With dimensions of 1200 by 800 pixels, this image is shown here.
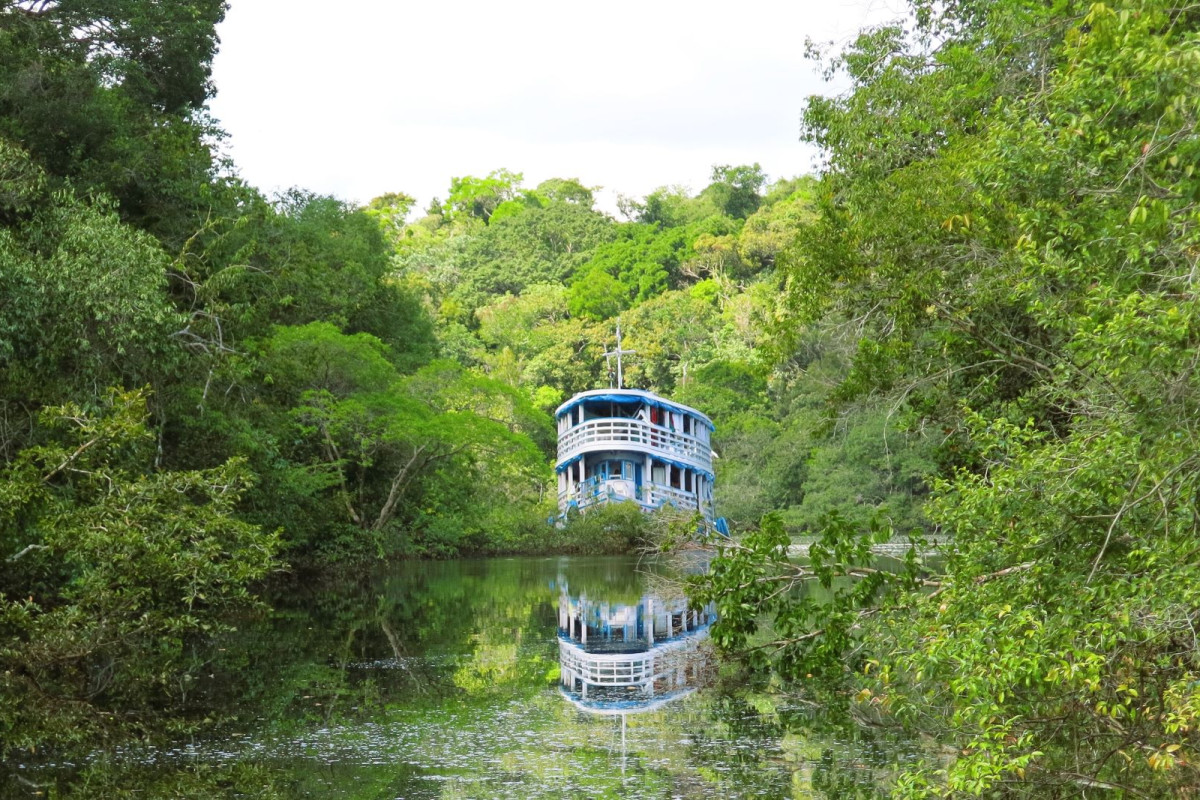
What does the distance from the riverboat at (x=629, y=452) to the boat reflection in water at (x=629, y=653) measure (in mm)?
16186

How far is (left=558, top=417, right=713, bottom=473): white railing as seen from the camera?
35000 millimetres

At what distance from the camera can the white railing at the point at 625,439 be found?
3500 centimetres

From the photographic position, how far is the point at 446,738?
8.65m

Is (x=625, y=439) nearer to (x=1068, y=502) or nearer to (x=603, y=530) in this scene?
(x=603, y=530)

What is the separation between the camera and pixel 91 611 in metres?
10.5

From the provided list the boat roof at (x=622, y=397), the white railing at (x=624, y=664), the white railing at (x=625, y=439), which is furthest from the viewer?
the boat roof at (x=622, y=397)

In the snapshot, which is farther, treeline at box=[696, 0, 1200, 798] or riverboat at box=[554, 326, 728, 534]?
riverboat at box=[554, 326, 728, 534]

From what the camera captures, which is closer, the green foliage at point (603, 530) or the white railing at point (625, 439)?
the green foliage at point (603, 530)

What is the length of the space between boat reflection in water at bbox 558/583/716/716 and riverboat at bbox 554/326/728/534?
16.2 metres

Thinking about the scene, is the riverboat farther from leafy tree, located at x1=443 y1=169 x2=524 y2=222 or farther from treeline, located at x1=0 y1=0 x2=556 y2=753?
leafy tree, located at x1=443 y1=169 x2=524 y2=222

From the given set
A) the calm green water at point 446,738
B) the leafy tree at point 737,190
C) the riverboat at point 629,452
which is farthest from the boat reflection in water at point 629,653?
the leafy tree at point 737,190

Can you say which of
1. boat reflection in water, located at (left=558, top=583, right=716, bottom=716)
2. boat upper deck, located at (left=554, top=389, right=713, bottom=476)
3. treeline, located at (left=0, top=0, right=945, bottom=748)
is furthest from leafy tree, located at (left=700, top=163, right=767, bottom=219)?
boat reflection in water, located at (left=558, top=583, right=716, bottom=716)

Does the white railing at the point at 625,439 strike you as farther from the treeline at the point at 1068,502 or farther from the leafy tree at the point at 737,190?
the leafy tree at the point at 737,190

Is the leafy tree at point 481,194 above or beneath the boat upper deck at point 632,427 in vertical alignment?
above
